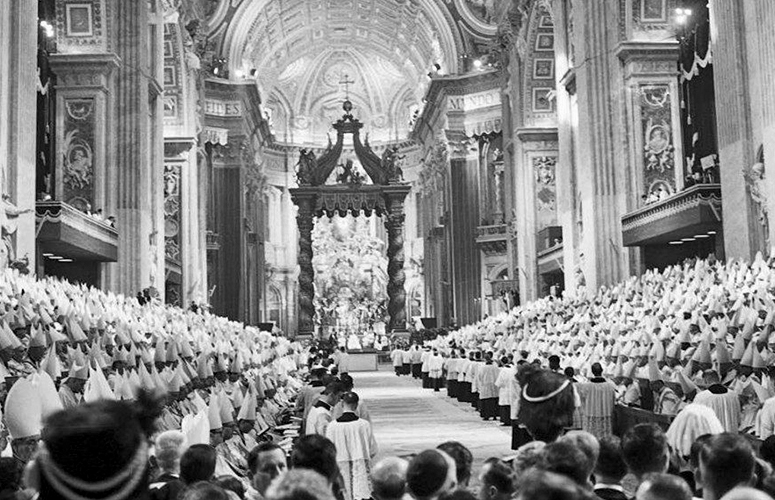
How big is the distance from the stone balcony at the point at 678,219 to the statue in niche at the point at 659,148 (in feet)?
5.84

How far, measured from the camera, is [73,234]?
20641mm

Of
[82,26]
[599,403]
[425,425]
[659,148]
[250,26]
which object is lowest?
[425,425]

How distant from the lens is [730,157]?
58.6 feet

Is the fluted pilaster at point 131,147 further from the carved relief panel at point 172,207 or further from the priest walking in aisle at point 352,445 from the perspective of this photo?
the priest walking in aisle at point 352,445

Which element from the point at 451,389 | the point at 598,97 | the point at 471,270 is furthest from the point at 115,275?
the point at 471,270

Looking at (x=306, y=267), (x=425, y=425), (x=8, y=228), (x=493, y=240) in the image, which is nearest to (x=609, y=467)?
(x=8, y=228)

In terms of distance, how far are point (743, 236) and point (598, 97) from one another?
897 centimetres

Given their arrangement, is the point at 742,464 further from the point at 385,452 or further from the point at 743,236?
the point at 743,236

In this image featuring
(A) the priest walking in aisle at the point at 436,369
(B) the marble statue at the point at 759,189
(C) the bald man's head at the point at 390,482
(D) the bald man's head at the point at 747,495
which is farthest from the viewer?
(A) the priest walking in aisle at the point at 436,369

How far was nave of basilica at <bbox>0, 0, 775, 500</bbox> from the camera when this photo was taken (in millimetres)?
9570

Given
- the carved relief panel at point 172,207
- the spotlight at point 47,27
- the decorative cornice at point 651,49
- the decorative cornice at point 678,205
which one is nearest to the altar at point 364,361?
the carved relief panel at point 172,207

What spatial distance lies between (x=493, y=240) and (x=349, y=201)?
6.09 metres

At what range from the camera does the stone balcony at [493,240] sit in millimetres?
43500

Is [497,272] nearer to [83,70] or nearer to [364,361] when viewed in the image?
[364,361]
